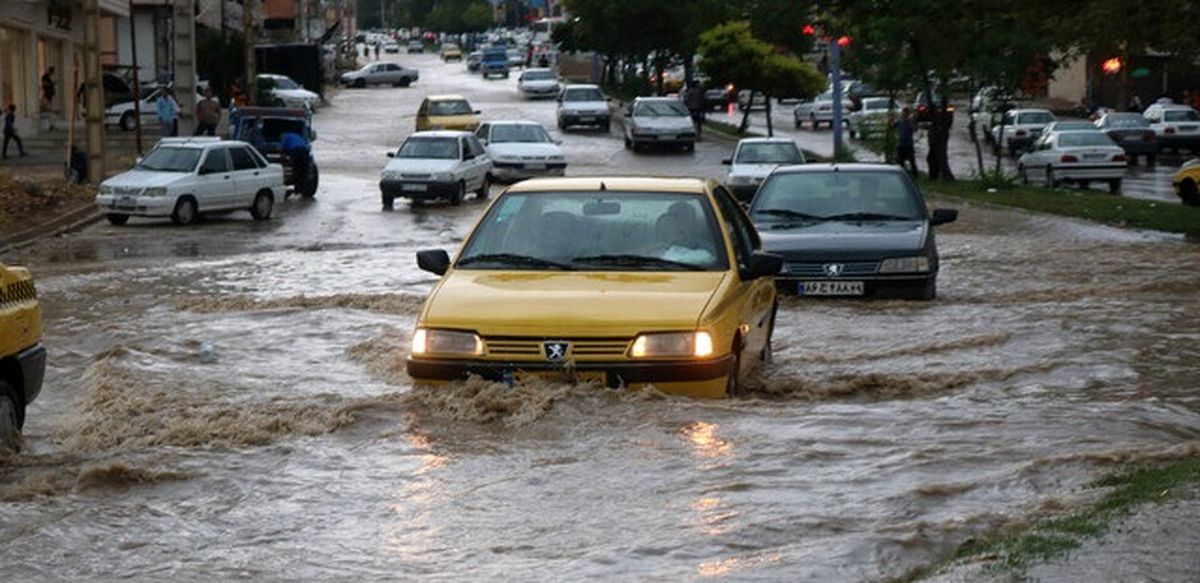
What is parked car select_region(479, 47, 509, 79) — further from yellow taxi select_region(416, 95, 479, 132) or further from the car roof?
the car roof

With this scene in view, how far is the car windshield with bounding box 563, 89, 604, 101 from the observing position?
211ft

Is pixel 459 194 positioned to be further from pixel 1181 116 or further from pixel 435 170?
pixel 1181 116

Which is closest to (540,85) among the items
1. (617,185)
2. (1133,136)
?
(1133,136)

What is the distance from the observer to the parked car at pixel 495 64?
341 ft

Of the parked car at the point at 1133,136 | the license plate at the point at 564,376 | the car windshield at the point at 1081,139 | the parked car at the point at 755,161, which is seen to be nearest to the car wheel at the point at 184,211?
the parked car at the point at 755,161

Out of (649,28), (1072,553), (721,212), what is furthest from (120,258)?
(649,28)

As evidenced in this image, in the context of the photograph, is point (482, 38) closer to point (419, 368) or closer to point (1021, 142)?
point (1021, 142)

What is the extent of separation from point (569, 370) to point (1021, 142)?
4766 centimetres

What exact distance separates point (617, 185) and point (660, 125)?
42135 millimetres

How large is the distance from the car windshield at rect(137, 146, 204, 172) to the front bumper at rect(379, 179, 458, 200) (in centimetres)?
434

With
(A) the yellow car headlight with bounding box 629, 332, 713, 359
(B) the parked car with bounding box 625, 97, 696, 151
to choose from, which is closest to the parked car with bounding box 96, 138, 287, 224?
(B) the parked car with bounding box 625, 97, 696, 151

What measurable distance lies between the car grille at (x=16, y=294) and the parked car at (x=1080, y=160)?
111ft

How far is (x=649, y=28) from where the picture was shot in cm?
7356

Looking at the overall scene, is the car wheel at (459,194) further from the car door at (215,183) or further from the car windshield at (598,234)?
the car windshield at (598,234)
